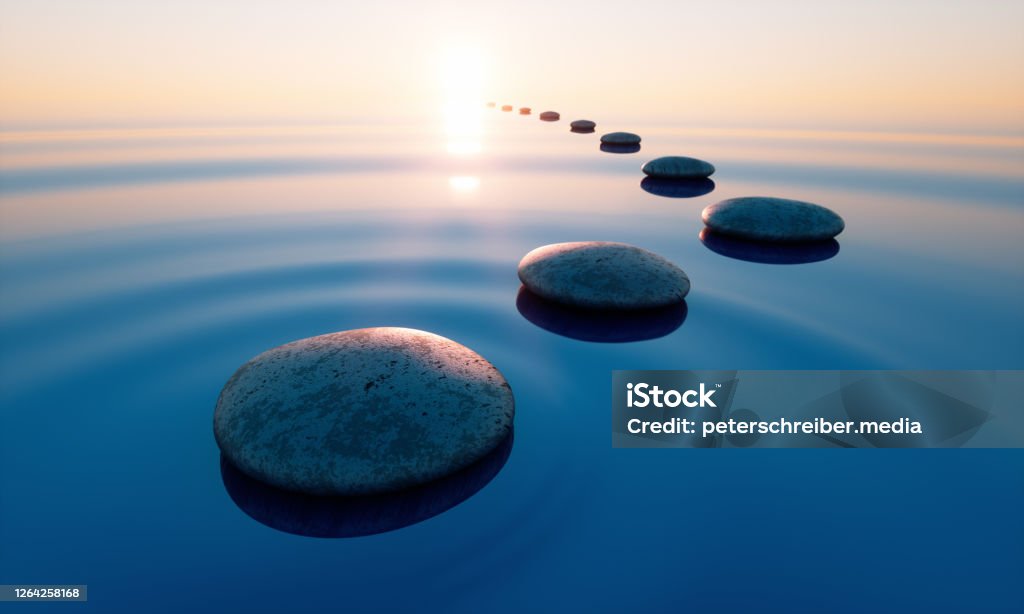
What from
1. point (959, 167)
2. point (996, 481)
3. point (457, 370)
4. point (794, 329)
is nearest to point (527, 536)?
point (457, 370)

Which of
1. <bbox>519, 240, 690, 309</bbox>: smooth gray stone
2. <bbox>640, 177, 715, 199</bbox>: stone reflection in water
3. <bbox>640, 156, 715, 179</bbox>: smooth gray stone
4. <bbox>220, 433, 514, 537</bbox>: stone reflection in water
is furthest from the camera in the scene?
<bbox>640, 156, 715, 179</bbox>: smooth gray stone

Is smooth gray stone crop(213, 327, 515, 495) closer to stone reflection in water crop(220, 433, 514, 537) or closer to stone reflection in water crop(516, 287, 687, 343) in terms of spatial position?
stone reflection in water crop(220, 433, 514, 537)

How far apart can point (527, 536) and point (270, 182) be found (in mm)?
16403

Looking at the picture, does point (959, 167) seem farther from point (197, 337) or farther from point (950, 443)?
point (197, 337)

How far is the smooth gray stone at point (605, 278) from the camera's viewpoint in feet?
22.2

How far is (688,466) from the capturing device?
444cm

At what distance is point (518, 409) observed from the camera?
511 cm

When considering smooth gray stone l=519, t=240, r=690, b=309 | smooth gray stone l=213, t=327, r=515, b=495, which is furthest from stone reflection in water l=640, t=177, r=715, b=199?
smooth gray stone l=213, t=327, r=515, b=495

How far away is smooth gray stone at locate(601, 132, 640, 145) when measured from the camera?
26.3 meters

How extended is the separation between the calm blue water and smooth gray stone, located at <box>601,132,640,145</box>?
1331 cm

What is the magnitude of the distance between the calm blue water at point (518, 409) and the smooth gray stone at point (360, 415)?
1.19 feet

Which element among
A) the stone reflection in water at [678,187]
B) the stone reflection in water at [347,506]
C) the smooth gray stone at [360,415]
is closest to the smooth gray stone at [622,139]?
the stone reflection in water at [678,187]

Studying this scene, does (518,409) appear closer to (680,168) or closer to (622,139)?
(680,168)

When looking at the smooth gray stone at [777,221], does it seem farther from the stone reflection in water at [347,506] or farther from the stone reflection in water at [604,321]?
the stone reflection in water at [347,506]
